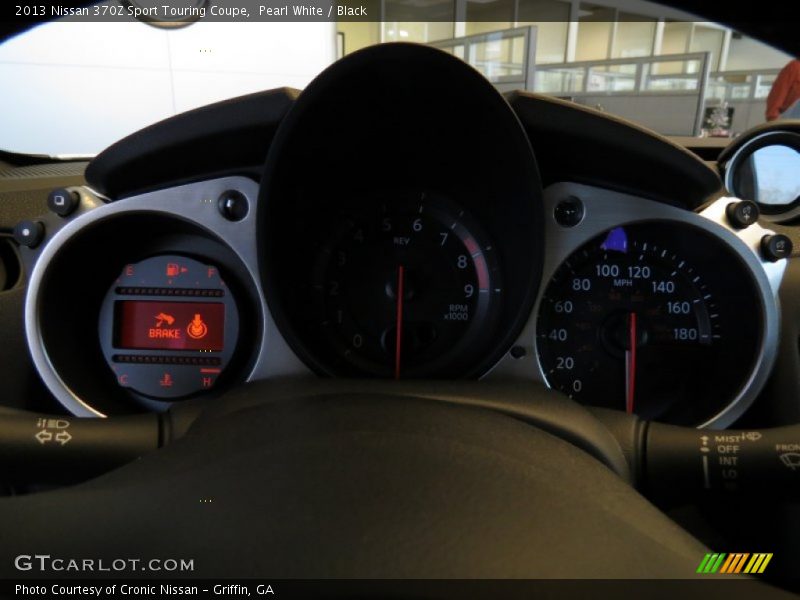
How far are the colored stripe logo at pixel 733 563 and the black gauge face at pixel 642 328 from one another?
56 centimetres

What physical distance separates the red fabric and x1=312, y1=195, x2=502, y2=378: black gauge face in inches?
53.9

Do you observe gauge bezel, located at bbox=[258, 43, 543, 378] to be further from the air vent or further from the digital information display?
the air vent

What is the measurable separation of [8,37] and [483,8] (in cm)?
584

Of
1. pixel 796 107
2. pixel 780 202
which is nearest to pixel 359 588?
pixel 780 202

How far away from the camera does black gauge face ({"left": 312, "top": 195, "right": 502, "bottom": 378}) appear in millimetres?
1175

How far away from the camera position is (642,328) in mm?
1166

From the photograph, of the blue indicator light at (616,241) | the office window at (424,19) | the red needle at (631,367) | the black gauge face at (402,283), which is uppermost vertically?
the office window at (424,19)

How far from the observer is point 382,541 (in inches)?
20.0

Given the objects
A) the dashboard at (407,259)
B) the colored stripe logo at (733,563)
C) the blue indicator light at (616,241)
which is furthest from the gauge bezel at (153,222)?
the colored stripe logo at (733,563)

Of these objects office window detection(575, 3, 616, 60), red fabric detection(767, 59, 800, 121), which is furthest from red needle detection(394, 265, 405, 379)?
office window detection(575, 3, 616, 60)

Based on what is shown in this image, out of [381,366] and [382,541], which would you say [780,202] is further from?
[382,541]

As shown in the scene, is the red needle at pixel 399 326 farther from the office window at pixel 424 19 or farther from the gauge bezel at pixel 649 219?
the office window at pixel 424 19

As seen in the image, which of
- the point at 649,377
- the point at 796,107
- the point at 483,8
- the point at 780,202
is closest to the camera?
the point at 649,377

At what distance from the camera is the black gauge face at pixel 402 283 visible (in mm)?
1175
